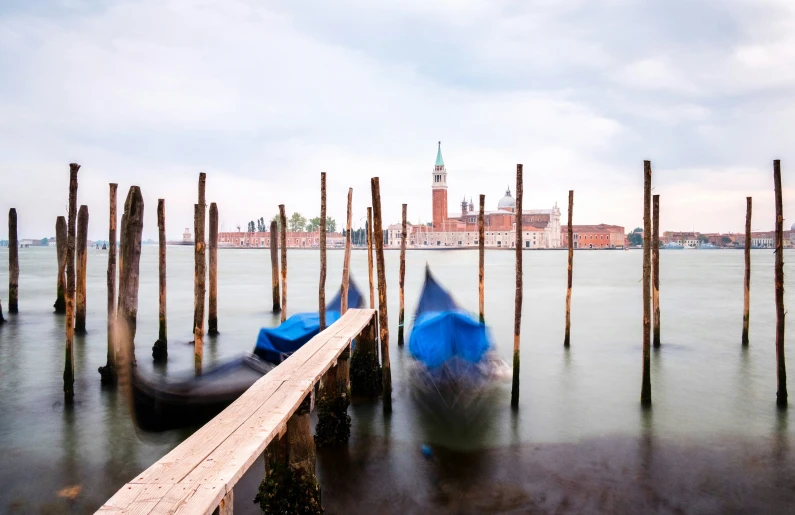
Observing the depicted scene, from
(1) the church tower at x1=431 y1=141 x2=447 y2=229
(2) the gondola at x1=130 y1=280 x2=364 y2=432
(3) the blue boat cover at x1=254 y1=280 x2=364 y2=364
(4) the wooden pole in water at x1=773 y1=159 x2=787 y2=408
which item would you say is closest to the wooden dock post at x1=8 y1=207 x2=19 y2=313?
(3) the blue boat cover at x1=254 y1=280 x2=364 y2=364

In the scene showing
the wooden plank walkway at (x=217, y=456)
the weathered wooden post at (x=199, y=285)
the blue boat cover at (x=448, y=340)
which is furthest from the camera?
the weathered wooden post at (x=199, y=285)

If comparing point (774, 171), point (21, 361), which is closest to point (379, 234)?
point (774, 171)

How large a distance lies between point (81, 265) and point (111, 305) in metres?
1.94

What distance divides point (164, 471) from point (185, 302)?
49.2 ft

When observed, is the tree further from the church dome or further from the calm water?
the calm water

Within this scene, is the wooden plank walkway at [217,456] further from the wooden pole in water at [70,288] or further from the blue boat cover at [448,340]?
the wooden pole in water at [70,288]

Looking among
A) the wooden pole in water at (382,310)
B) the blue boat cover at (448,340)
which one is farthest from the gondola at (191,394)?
the blue boat cover at (448,340)

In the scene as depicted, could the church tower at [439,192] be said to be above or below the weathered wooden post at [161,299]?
above

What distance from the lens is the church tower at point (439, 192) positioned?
77.4 metres

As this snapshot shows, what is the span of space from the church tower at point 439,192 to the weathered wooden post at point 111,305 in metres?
71.1

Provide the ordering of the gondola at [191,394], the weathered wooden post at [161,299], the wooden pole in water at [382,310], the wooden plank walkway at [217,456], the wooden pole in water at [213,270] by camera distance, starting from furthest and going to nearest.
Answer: the wooden pole in water at [213,270]
the weathered wooden post at [161,299]
the wooden pole in water at [382,310]
the gondola at [191,394]
the wooden plank walkway at [217,456]

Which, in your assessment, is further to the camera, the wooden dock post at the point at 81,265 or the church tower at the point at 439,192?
the church tower at the point at 439,192

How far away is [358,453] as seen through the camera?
4.42m

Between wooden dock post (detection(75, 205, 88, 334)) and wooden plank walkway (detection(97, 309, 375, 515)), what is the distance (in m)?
6.75
